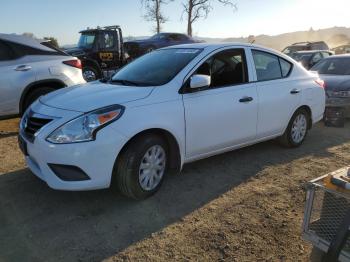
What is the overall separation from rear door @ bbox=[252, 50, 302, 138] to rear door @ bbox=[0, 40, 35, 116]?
12.1 ft

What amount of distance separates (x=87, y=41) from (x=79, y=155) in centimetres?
1173

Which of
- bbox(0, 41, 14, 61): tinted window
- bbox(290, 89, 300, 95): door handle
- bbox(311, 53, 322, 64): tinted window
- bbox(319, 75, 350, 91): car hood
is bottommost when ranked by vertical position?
bbox(311, 53, 322, 64): tinted window

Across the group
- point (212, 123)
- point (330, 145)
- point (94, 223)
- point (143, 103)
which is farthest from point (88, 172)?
point (330, 145)

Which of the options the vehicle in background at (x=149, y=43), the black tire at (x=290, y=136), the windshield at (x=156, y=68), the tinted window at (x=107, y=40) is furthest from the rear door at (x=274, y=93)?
the vehicle in background at (x=149, y=43)

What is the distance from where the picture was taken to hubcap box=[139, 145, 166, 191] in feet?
13.0

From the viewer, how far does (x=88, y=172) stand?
11.9ft

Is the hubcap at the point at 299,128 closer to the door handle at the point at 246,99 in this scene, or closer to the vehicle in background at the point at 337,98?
the door handle at the point at 246,99

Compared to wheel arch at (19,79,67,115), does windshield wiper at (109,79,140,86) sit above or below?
above

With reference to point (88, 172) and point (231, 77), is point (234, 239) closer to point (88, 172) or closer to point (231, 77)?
point (88, 172)

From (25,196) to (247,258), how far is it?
2410 mm

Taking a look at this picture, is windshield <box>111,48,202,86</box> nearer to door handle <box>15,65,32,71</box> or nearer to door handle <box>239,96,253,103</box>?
door handle <box>239,96,253,103</box>

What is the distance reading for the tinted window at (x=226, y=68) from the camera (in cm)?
469

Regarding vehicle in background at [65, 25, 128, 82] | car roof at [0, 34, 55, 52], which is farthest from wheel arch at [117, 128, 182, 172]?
vehicle in background at [65, 25, 128, 82]

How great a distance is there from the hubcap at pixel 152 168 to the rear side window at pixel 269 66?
1911mm
